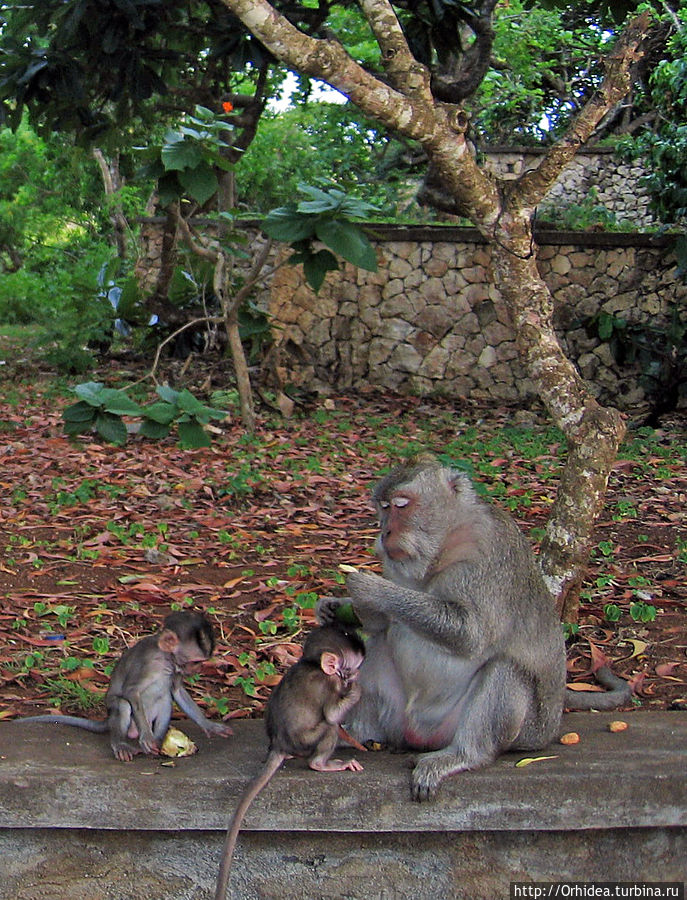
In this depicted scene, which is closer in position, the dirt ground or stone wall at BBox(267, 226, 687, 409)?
the dirt ground

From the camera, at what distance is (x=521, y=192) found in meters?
4.52

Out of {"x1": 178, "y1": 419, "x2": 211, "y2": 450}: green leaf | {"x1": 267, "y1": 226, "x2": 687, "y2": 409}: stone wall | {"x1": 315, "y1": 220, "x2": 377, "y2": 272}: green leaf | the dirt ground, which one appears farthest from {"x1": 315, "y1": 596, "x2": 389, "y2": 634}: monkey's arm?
{"x1": 267, "y1": 226, "x2": 687, "y2": 409}: stone wall

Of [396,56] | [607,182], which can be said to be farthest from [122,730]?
[607,182]

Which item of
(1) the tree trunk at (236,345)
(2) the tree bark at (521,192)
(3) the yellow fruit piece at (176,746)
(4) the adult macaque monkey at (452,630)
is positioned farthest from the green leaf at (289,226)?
(3) the yellow fruit piece at (176,746)

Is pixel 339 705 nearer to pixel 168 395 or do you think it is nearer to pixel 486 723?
pixel 486 723

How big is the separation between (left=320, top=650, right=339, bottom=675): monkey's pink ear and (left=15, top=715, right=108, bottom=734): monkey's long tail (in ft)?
3.03

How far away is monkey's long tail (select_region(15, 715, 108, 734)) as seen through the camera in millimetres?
3572

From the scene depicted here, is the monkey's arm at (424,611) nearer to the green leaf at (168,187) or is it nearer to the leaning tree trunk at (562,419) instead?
the leaning tree trunk at (562,419)

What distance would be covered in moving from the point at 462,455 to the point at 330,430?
1.35 m

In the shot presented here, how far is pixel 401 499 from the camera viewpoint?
128 inches

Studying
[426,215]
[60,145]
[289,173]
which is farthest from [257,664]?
[289,173]

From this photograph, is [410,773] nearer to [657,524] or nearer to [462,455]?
[657,524]

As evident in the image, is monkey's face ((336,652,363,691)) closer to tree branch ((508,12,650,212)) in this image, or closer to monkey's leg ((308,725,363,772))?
monkey's leg ((308,725,363,772))

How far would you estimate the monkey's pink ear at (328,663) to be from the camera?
3.09 m
